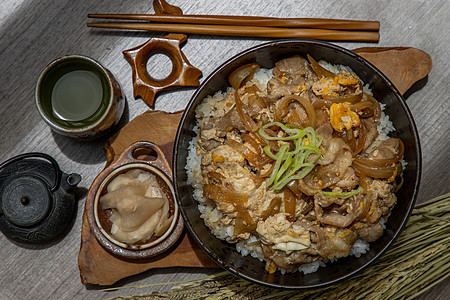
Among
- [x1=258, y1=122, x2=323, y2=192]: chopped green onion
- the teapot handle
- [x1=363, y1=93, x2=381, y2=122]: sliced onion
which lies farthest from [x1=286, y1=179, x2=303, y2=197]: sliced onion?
the teapot handle

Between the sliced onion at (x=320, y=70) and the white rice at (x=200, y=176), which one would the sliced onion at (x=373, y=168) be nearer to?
the white rice at (x=200, y=176)

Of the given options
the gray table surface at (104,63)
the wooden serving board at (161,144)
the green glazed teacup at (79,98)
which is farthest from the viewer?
the gray table surface at (104,63)

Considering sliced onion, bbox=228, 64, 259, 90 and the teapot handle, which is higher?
sliced onion, bbox=228, 64, 259, 90

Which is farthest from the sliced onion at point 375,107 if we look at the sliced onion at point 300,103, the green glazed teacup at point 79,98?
the green glazed teacup at point 79,98

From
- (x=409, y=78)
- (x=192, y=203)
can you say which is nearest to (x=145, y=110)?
(x=192, y=203)

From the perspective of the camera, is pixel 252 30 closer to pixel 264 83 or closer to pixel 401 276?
pixel 264 83

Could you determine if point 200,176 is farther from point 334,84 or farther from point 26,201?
point 26,201

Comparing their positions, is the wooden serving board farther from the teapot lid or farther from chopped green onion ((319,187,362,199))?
chopped green onion ((319,187,362,199))
